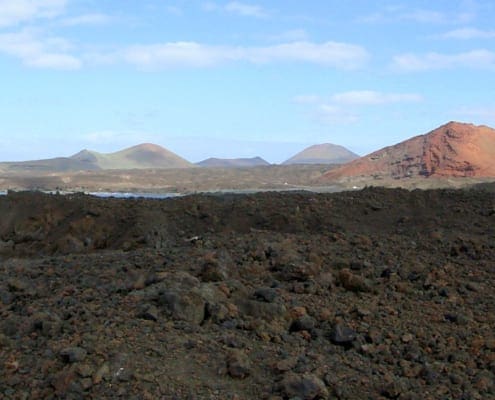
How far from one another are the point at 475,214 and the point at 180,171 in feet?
198

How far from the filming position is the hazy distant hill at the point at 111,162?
9075 centimetres

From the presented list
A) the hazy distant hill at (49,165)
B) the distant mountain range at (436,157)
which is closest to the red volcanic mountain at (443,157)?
the distant mountain range at (436,157)

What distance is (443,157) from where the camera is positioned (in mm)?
48812

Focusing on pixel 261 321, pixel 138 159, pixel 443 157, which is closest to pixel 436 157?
pixel 443 157

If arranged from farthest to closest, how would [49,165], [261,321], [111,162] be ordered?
1. [111,162]
2. [49,165]
3. [261,321]

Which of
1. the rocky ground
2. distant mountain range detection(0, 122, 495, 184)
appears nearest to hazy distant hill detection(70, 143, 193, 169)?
distant mountain range detection(0, 122, 495, 184)

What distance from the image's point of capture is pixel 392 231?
1005cm

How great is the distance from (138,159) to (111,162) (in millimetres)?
4490

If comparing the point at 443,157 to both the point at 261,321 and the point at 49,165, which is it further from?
the point at 49,165

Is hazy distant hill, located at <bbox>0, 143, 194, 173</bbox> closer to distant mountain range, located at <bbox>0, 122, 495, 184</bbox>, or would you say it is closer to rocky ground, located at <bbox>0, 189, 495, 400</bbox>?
distant mountain range, located at <bbox>0, 122, 495, 184</bbox>

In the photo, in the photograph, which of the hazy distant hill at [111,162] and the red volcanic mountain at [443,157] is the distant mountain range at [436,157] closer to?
A: the red volcanic mountain at [443,157]

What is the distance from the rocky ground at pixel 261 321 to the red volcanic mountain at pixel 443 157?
132 ft

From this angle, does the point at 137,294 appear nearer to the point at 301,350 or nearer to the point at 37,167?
the point at 301,350

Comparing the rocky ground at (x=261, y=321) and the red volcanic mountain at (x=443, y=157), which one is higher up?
the red volcanic mountain at (x=443, y=157)
